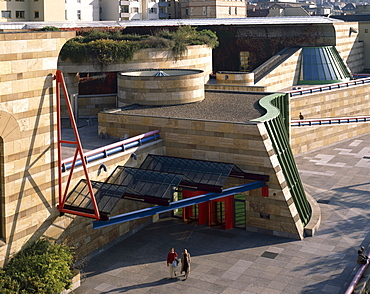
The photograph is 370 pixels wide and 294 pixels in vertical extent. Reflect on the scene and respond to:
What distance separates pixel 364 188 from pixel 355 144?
14.3 m

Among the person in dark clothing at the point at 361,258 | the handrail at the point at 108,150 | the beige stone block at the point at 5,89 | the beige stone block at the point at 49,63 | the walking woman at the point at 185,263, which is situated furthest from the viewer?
the handrail at the point at 108,150

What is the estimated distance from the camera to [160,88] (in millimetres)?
39312

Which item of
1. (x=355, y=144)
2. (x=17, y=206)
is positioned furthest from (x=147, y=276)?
(x=355, y=144)

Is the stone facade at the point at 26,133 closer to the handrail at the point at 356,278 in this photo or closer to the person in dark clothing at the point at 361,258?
the handrail at the point at 356,278

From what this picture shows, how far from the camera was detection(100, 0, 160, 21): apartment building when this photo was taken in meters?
108

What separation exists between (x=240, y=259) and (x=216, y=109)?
41.3ft

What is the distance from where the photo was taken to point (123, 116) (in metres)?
36.3

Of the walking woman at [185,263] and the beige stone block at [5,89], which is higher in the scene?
the beige stone block at [5,89]

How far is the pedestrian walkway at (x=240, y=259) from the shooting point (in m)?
26.2

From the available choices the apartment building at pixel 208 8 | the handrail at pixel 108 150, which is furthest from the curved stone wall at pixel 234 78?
the apartment building at pixel 208 8

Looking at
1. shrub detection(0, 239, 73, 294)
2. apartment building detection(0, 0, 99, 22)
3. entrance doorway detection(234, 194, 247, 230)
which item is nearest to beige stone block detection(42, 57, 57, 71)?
shrub detection(0, 239, 73, 294)

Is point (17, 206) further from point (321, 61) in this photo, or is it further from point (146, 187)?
point (321, 61)

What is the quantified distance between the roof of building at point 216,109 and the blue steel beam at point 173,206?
484 centimetres

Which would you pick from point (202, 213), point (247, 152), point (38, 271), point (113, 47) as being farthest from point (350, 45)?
point (38, 271)
